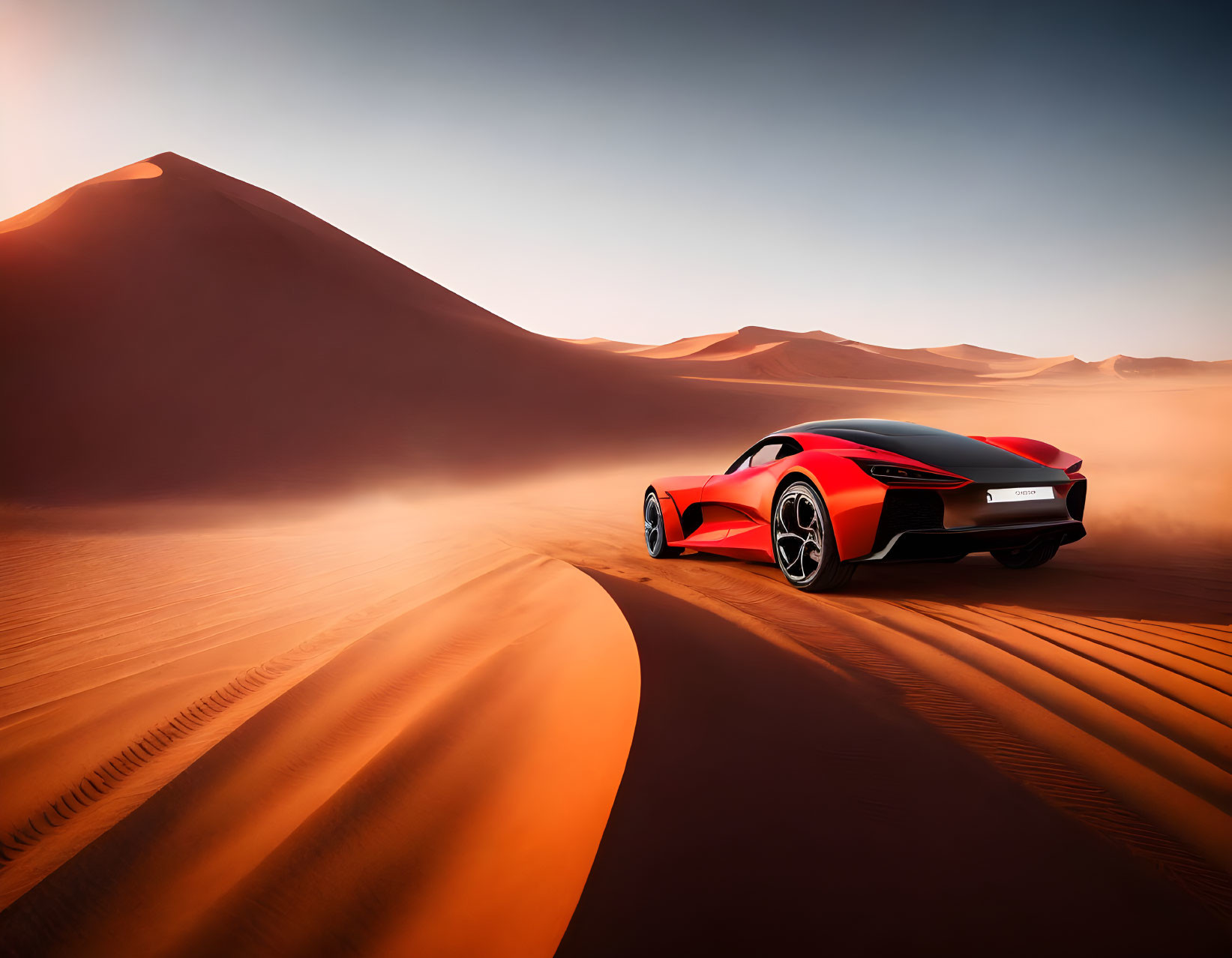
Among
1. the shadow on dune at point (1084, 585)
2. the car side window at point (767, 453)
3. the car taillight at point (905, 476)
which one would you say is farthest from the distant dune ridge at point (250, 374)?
the car taillight at point (905, 476)

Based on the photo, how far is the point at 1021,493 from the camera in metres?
3.84

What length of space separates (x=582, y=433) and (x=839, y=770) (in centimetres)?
2233

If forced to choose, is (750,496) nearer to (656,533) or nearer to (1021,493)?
(656,533)

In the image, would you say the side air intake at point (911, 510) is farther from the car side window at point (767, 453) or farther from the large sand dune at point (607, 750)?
the car side window at point (767, 453)

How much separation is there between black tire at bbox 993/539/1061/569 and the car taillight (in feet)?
4.65

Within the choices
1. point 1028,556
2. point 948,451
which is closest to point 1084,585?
point 1028,556

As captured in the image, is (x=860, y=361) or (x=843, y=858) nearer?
(x=843, y=858)

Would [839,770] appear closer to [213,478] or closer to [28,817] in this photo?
[28,817]

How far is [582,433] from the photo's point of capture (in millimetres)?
23859

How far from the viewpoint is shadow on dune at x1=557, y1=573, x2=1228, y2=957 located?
3.97 feet

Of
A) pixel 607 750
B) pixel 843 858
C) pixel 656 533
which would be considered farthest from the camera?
pixel 656 533

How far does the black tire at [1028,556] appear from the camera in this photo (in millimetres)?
4762

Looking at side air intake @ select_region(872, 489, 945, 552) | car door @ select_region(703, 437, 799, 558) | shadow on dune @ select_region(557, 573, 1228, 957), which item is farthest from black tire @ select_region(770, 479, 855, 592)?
shadow on dune @ select_region(557, 573, 1228, 957)

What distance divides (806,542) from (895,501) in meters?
0.70
